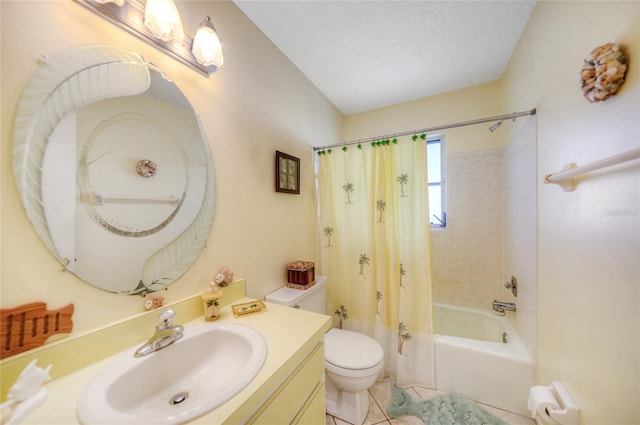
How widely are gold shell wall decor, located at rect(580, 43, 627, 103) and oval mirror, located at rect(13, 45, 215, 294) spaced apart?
1540 mm

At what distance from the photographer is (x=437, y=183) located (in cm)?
222

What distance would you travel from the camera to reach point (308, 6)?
1.23 meters

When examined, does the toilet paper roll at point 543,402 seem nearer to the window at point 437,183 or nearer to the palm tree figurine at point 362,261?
the palm tree figurine at point 362,261

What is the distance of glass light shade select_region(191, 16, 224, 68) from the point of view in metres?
0.95

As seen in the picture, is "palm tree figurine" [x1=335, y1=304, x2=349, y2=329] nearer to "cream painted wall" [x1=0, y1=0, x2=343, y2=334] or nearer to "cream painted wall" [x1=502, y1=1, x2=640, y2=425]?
"cream painted wall" [x1=0, y1=0, x2=343, y2=334]

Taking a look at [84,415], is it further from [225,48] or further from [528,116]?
[528,116]

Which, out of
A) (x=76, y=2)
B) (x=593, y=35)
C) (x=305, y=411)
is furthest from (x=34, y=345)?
(x=593, y=35)

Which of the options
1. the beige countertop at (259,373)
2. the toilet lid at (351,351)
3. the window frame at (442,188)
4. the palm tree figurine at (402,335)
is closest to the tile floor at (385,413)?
the palm tree figurine at (402,335)

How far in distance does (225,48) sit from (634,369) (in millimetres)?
2079

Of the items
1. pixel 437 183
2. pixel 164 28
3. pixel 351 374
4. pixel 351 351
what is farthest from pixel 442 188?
pixel 164 28

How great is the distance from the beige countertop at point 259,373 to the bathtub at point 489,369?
1189 millimetres

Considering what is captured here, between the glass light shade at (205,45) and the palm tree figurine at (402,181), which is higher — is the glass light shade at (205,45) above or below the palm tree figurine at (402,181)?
above

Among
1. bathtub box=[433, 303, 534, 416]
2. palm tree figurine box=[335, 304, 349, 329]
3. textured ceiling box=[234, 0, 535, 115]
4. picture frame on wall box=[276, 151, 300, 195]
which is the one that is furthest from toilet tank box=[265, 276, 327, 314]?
textured ceiling box=[234, 0, 535, 115]

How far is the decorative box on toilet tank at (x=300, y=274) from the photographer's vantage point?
151cm
